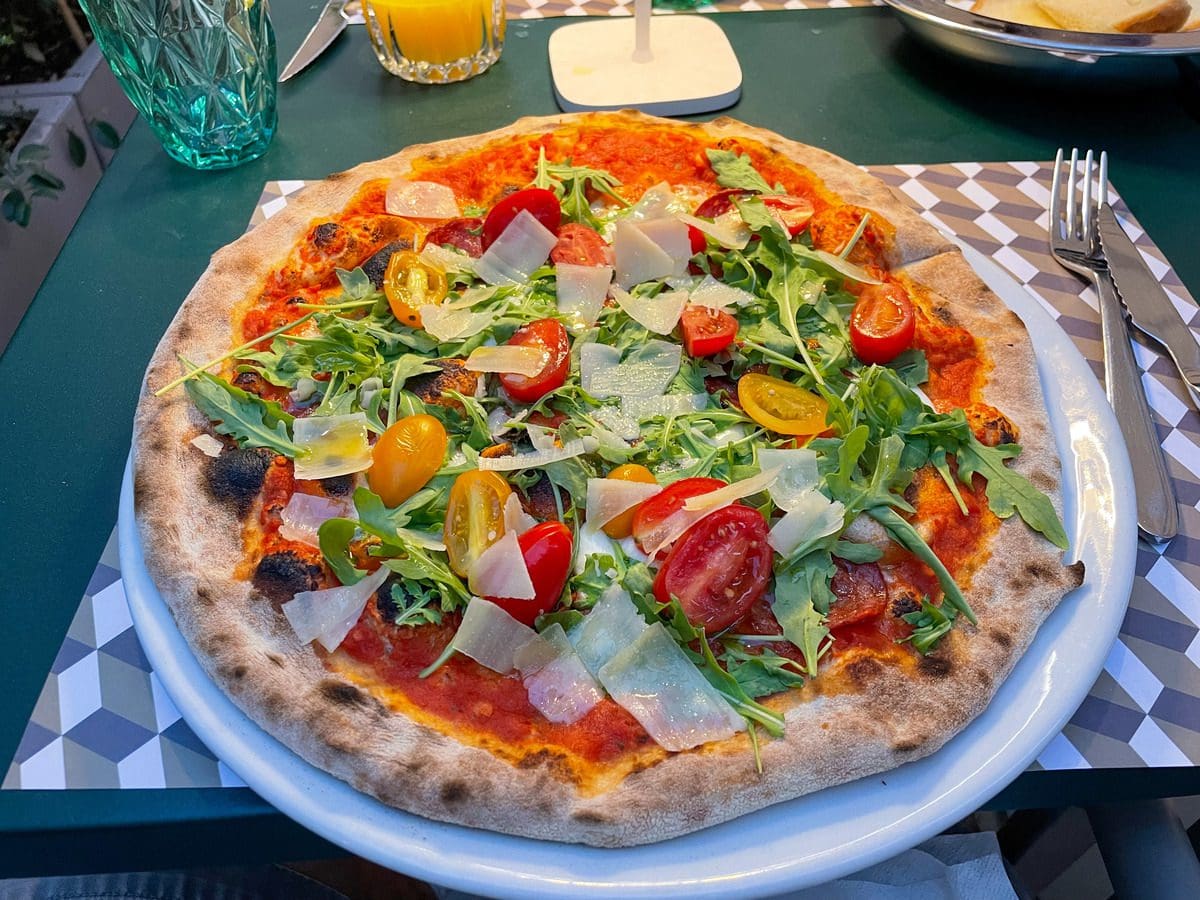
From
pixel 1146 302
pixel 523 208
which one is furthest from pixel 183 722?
pixel 1146 302

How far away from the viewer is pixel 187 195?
3029mm

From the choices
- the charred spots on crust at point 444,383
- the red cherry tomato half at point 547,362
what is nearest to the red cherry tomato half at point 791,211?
the red cherry tomato half at point 547,362

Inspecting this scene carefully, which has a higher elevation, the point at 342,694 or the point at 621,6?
the point at 621,6

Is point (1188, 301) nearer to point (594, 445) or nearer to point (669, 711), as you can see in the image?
point (594, 445)

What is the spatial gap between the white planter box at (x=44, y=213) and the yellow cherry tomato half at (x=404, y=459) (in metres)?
2.59

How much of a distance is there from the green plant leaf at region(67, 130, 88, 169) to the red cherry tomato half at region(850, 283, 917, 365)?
11.4 ft

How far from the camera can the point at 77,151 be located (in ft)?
13.3

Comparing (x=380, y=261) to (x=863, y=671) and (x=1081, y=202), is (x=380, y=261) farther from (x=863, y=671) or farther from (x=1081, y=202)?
(x=1081, y=202)

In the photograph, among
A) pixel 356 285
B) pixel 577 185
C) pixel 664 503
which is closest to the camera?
pixel 664 503

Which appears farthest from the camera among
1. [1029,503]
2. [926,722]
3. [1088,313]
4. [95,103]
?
[95,103]

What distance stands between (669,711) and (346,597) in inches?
23.7

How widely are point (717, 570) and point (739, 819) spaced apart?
41cm

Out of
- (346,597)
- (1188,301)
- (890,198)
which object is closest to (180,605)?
(346,597)

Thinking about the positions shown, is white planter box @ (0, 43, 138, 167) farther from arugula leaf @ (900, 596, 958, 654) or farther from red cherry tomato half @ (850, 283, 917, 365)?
arugula leaf @ (900, 596, 958, 654)
